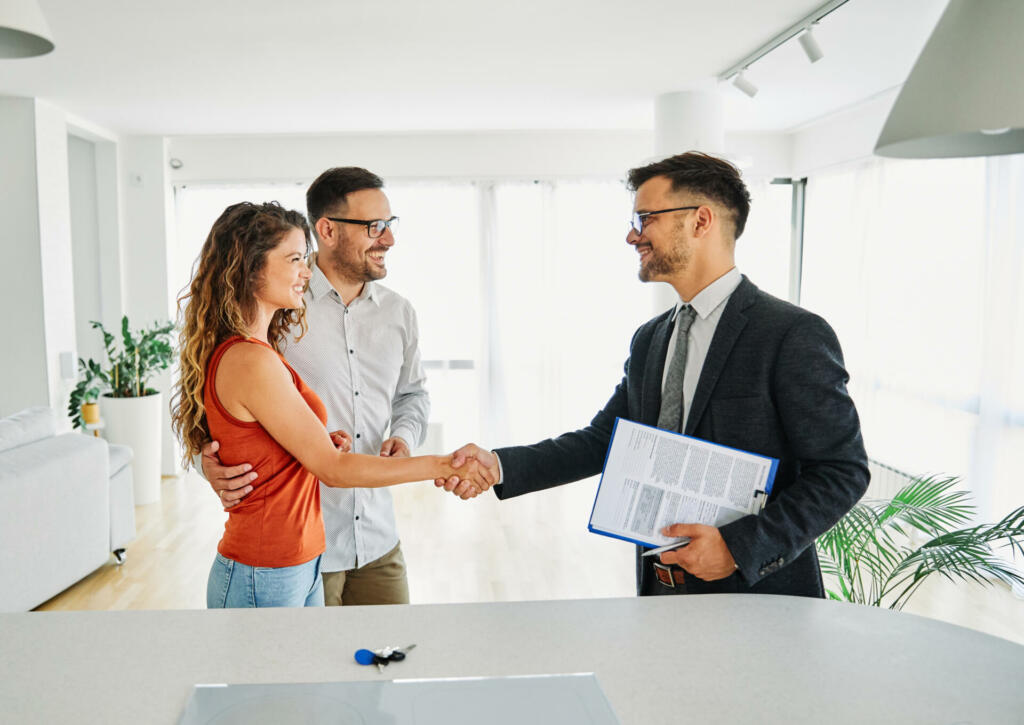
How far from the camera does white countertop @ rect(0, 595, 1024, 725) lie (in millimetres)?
994

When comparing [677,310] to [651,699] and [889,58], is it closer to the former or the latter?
[651,699]

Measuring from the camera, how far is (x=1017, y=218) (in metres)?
3.81

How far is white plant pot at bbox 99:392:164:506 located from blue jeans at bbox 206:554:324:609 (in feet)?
12.7

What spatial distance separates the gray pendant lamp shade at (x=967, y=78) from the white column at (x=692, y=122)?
3912 millimetres

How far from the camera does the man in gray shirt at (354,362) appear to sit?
6.77 ft

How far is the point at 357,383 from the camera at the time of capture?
2152 millimetres

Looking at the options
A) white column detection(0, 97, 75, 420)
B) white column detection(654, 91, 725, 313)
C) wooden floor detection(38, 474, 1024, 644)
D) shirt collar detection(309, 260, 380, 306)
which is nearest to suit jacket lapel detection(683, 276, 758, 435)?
shirt collar detection(309, 260, 380, 306)

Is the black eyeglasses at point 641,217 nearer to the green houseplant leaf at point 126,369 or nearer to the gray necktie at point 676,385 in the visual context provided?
the gray necktie at point 676,385

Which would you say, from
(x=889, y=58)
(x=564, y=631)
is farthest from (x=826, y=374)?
(x=889, y=58)

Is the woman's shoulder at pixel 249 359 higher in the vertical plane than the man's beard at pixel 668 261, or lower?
lower


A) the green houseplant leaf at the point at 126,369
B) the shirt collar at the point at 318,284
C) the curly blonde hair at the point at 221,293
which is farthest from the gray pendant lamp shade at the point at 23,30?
the green houseplant leaf at the point at 126,369

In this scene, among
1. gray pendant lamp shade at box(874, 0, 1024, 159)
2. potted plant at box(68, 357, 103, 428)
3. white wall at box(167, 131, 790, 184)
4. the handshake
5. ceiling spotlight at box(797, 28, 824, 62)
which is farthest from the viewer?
white wall at box(167, 131, 790, 184)

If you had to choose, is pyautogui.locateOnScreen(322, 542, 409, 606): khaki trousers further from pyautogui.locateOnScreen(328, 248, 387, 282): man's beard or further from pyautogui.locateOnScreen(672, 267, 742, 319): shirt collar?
pyautogui.locateOnScreen(672, 267, 742, 319): shirt collar

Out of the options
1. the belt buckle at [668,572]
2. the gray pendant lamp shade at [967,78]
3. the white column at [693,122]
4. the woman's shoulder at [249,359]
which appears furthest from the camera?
the white column at [693,122]
